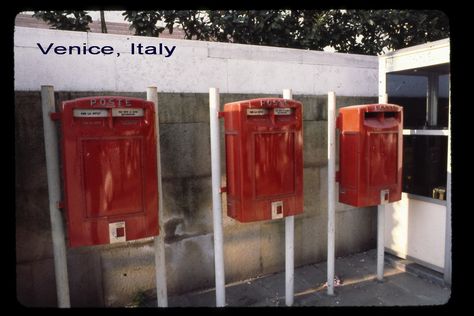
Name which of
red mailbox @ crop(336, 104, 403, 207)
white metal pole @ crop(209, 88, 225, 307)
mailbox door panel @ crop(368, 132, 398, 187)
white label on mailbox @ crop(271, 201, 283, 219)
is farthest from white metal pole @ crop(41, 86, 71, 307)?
mailbox door panel @ crop(368, 132, 398, 187)

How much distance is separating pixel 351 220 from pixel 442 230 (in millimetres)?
1106

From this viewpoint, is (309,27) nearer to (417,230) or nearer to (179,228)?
(417,230)

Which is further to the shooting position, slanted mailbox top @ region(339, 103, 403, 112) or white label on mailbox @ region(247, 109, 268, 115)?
slanted mailbox top @ region(339, 103, 403, 112)

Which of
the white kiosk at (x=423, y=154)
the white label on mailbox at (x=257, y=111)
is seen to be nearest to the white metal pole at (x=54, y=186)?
the white label on mailbox at (x=257, y=111)

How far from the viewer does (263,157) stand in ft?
9.96

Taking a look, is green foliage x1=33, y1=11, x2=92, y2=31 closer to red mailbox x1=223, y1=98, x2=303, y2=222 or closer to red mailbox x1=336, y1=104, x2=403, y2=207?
red mailbox x1=223, y1=98, x2=303, y2=222

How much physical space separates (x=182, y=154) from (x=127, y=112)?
3.44ft

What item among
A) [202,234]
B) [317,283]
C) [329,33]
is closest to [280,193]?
[202,234]

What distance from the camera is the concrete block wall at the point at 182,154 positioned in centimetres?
296

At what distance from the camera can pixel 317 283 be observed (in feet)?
12.8

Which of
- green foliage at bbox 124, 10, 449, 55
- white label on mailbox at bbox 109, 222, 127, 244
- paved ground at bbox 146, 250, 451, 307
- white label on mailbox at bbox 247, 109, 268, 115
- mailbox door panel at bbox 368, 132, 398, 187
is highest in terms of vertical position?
green foliage at bbox 124, 10, 449, 55

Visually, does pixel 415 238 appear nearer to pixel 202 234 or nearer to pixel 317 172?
pixel 317 172

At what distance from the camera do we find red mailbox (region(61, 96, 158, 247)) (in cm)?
247

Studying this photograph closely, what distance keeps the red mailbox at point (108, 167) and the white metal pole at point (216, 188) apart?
57cm
